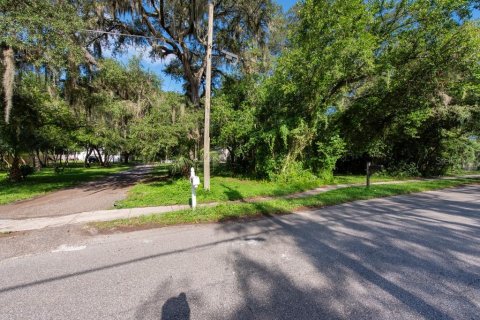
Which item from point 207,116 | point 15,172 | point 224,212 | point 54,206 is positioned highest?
point 207,116

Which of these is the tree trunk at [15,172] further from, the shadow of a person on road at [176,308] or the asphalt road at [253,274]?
the shadow of a person on road at [176,308]

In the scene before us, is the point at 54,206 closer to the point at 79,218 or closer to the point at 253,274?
the point at 79,218

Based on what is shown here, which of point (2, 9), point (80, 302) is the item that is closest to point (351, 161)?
point (80, 302)

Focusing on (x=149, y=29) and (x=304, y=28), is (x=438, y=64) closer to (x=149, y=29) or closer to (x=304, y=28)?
(x=304, y=28)

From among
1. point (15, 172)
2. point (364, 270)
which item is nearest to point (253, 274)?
point (364, 270)

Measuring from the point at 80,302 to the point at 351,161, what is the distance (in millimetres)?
20186

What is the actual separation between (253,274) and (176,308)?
41.1 inches

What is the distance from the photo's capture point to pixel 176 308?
86.3 inches

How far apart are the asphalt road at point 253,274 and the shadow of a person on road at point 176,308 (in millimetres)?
11

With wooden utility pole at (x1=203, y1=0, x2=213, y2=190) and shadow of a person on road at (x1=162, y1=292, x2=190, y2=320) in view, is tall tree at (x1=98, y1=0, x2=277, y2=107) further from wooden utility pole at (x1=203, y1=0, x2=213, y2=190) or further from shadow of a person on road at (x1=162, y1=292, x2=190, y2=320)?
shadow of a person on road at (x1=162, y1=292, x2=190, y2=320)

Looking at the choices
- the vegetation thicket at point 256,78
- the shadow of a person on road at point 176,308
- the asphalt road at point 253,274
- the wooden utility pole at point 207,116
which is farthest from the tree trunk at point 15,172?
the shadow of a person on road at point 176,308

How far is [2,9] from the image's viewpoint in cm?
618

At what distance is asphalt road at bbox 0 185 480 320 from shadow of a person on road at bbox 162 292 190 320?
0.04ft

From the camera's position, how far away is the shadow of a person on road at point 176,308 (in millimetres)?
2070
